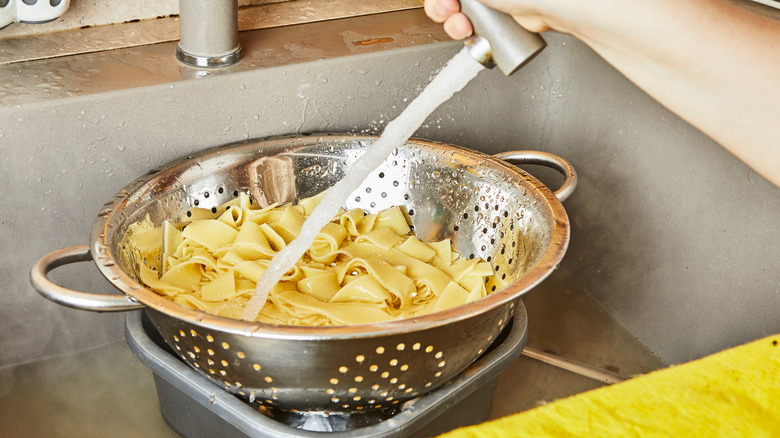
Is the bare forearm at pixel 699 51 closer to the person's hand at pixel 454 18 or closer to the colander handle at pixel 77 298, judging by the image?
the person's hand at pixel 454 18

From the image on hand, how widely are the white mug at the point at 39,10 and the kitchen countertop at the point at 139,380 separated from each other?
0.56 meters

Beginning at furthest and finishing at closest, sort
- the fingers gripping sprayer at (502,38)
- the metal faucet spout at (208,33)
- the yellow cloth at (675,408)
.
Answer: the metal faucet spout at (208,33) → the fingers gripping sprayer at (502,38) → the yellow cloth at (675,408)

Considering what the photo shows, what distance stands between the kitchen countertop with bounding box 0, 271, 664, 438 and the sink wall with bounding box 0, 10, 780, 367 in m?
0.03

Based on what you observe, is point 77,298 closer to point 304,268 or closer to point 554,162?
point 304,268

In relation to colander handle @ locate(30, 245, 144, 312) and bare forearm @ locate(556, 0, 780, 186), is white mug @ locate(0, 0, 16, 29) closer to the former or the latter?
colander handle @ locate(30, 245, 144, 312)

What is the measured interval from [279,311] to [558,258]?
0.38 m

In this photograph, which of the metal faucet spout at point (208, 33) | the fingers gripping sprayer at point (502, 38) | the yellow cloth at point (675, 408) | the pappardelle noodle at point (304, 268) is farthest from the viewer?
the metal faucet spout at point (208, 33)

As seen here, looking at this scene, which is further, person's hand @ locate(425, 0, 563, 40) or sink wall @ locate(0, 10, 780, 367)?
sink wall @ locate(0, 10, 780, 367)

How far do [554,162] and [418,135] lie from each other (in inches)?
10.9

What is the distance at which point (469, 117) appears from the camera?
4.44 ft

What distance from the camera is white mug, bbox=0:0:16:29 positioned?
1.14 metres

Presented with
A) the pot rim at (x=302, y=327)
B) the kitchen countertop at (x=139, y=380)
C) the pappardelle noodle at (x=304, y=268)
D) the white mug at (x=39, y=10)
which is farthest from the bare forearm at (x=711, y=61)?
the white mug at (x=39, y=10)

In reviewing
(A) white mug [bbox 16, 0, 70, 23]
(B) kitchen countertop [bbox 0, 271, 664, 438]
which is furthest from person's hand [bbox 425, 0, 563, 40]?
(A) white mug [bbox 16, 0, 70, 23]

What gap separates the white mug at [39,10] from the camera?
1173 millimetres
